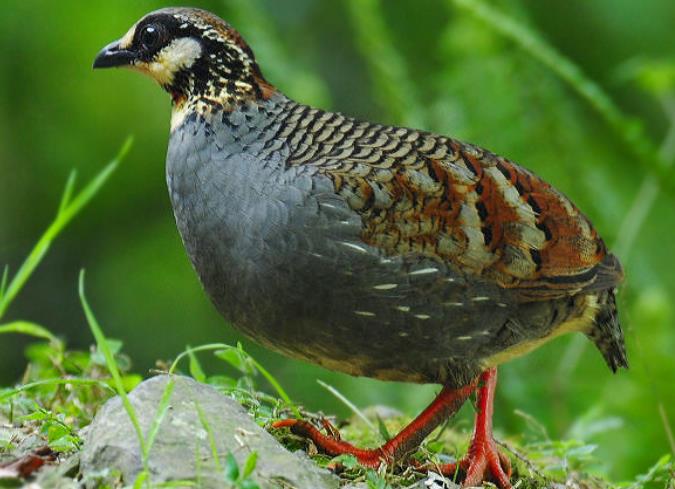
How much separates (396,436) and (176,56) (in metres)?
1.88

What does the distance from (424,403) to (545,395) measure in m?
0.90

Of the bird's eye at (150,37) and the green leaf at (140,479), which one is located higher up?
the bird's eye at (150,37)

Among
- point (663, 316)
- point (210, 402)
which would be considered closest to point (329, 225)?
point (210, 402)

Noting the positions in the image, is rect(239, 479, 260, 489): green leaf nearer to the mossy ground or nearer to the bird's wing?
the mossy ground

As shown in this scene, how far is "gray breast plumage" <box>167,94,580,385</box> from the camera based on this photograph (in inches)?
191

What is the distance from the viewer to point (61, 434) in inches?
181

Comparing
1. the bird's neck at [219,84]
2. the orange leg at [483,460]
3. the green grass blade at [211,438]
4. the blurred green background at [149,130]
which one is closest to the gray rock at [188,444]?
the green grass blade at [211,438]

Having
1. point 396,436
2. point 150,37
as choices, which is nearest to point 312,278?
point 396,436

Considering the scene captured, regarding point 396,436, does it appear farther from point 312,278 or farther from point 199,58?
point 199,58

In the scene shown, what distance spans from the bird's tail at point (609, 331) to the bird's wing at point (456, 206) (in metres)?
0.19

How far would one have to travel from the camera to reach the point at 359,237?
16.1 ft

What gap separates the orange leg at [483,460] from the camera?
5.24 meters

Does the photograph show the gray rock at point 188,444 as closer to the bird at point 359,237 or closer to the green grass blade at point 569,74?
the bird at point 359,237

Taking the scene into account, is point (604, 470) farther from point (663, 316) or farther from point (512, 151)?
point (512, 151)
